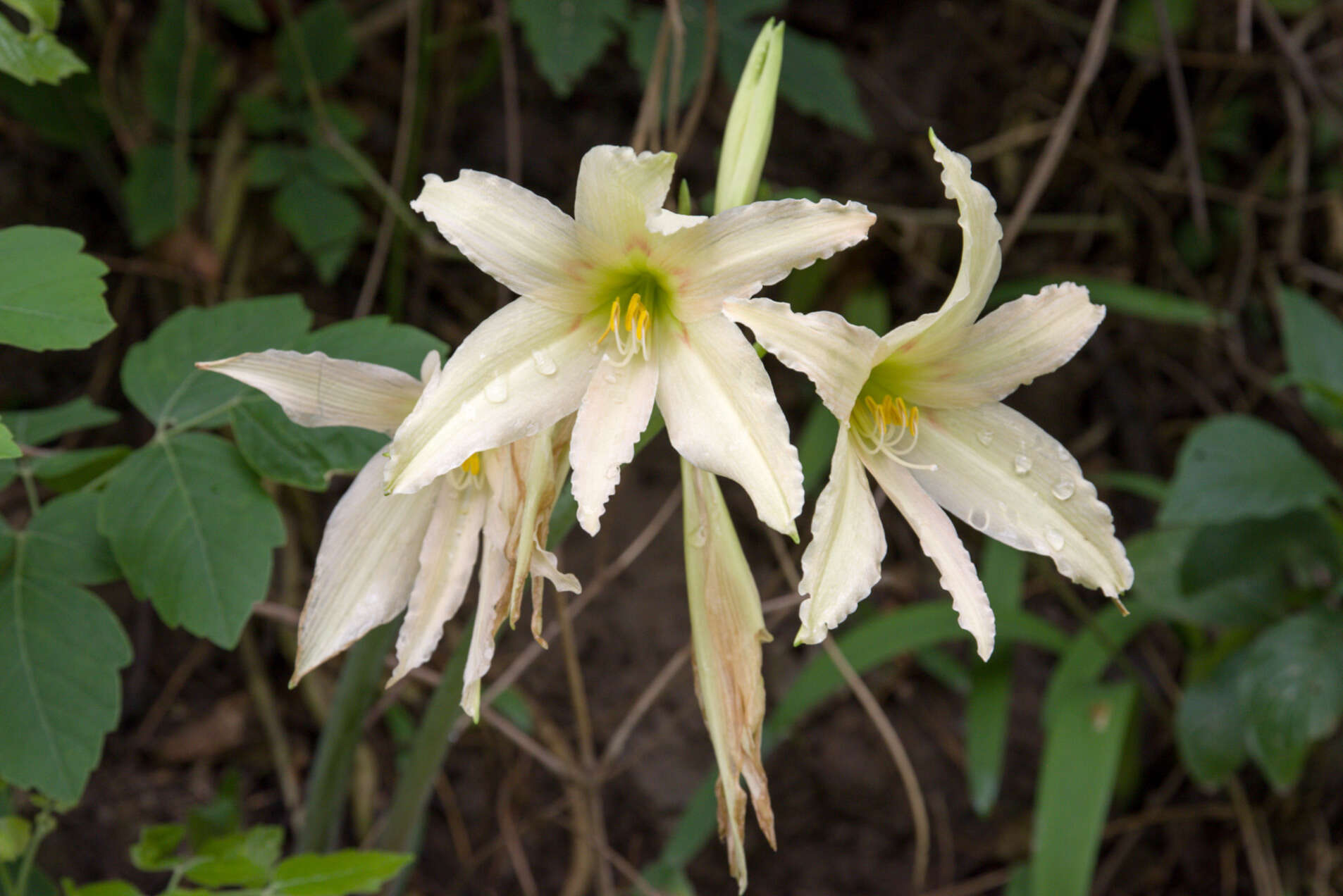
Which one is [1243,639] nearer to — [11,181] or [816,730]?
[816,730]

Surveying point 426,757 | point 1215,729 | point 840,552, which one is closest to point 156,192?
point 426,757

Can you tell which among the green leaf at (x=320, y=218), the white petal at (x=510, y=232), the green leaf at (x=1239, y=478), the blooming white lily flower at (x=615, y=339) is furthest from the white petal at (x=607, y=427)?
the green leaf at (x=320, y=218)

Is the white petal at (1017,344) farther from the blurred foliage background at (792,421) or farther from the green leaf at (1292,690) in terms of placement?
the green leaf at (1292,690)

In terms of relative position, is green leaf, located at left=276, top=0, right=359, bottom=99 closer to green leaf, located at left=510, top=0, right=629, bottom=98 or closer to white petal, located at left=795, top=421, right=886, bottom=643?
green leaf, located at left=510, top=0, right=629, bottom=98

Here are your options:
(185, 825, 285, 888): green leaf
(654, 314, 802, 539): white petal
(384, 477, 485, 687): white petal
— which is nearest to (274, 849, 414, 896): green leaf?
(185, 825, 285, 888): green leaf

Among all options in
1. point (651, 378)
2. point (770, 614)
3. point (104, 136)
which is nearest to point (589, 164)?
point (651, 378)
